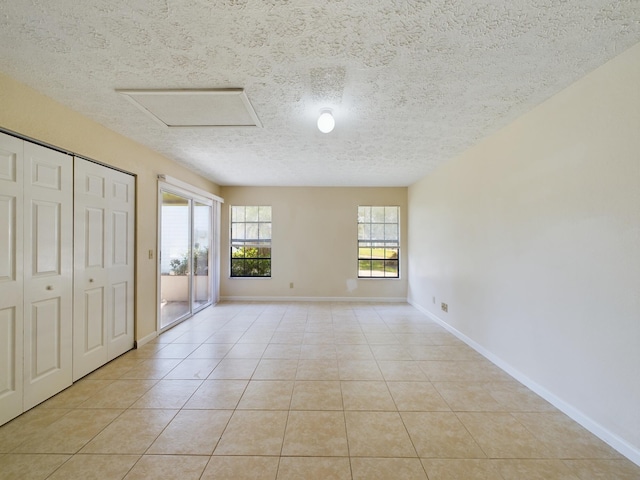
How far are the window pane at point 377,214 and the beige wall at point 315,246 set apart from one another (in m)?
0.15

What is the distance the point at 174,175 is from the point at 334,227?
10.6 ft

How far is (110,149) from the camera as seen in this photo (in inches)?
113

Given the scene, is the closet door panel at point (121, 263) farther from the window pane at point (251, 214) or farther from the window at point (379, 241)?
the window at point (379, 241)

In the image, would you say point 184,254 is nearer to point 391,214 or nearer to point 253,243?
point 253,243

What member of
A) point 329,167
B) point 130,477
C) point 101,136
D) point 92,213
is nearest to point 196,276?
point 92,213

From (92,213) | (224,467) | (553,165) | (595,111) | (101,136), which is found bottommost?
(224,467)

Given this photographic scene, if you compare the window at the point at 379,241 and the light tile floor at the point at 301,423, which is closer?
the light tile floor at the point at 301,423

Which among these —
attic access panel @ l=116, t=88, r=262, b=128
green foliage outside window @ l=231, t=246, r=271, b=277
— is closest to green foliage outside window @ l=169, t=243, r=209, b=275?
green foliage outside window @ l=231, t=246, r=271, b=277

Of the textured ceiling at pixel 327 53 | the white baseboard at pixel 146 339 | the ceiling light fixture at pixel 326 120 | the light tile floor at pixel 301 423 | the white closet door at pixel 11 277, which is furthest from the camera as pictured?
the white baseboard at pixel 146 339

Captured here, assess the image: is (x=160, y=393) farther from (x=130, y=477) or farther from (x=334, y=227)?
(x=334, y=227)

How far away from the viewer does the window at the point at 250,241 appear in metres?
6.03

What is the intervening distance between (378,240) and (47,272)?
5.24m

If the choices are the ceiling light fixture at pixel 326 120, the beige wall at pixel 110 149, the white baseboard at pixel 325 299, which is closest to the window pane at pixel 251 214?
the beige wall at pixel 110 149

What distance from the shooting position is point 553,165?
86.2 inches
